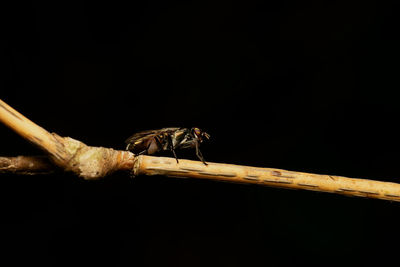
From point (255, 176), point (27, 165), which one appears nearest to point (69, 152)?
point (27, 165)

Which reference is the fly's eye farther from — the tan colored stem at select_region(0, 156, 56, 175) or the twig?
the tan colored stem at select_region(0, 156, 56, 175)

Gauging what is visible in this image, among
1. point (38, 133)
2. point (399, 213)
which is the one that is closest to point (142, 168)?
point (38, 133)

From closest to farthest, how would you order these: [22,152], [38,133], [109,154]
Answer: [38,133] → [109,154] → [22,152]

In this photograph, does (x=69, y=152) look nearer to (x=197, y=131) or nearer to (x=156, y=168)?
(x=156, y=168)

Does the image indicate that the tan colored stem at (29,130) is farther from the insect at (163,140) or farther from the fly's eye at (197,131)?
the fly's eye at (197,131)

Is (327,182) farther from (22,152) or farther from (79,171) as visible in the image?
(22,152)

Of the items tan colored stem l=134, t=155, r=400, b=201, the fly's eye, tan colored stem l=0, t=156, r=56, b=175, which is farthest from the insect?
tan colored stem l=0, t=156, r=56, b=175

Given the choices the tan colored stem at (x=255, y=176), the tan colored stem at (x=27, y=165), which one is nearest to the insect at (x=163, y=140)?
the tan colored stem at (x=255, y=176)
